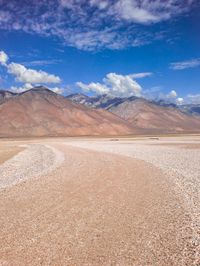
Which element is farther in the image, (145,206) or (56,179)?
(56,179)

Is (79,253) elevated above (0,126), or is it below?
below

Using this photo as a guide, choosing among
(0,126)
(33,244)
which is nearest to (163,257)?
(33,244)

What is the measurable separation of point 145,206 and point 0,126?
570 ft

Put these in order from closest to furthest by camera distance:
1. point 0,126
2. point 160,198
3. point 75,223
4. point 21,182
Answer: point 75,223 < point 160,198 < point 21,182 < point 0,126

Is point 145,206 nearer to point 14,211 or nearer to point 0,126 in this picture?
point 14,211

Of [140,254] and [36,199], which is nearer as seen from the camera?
[140,254]

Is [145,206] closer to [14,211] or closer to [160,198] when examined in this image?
[160,198]

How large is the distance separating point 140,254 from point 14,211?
6.17 meters

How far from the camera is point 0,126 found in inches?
7028

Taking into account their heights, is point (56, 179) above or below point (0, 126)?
below

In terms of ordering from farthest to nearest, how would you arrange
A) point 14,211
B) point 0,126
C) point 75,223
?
1. point 0,126
2. point 14,211
3. point 75,223

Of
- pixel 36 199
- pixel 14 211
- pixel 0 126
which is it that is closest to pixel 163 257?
pixel 14 211

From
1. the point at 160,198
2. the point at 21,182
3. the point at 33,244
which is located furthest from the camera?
the point at 21,182

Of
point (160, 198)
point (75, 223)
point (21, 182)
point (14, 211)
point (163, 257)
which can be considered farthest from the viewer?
point (21, 182)
